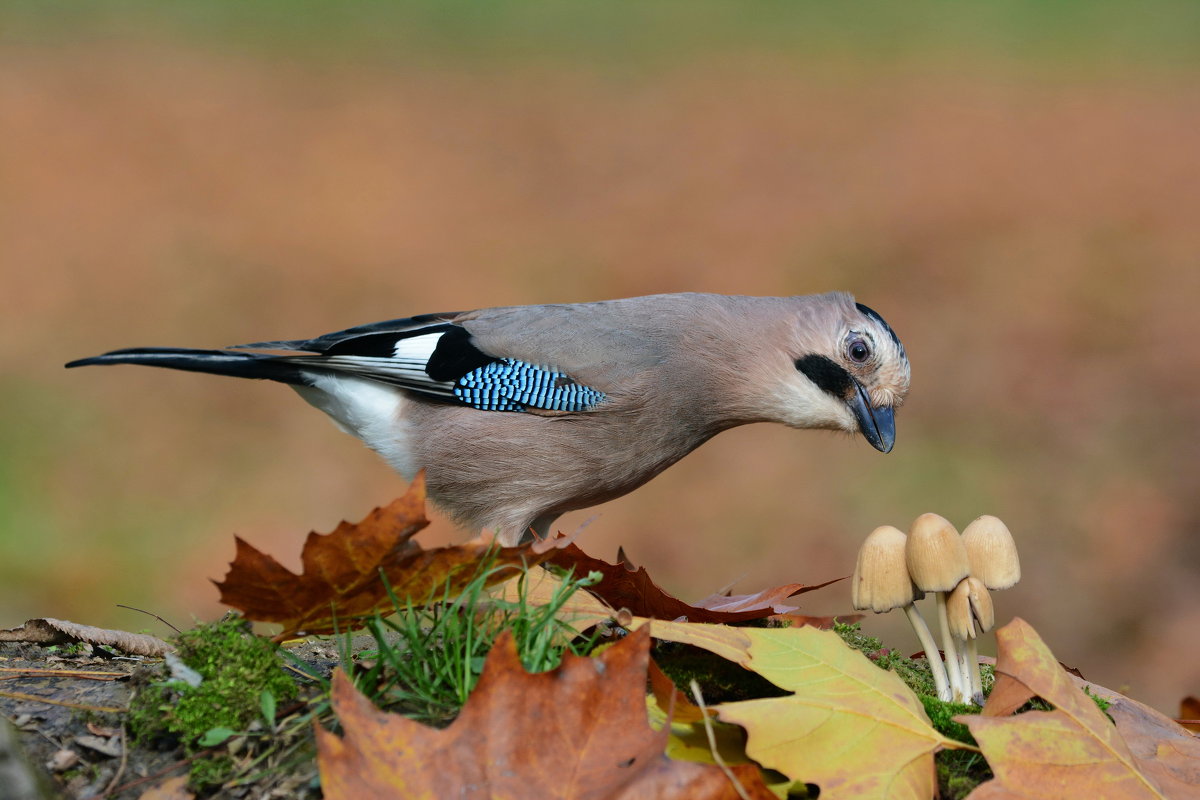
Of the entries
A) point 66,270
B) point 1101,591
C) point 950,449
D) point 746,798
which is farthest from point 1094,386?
point 66,270

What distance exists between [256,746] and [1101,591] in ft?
19.3

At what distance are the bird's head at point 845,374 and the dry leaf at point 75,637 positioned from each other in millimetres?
2412

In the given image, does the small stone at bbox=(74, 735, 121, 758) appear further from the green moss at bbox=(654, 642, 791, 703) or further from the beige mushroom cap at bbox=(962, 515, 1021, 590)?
the beige mushroom cap at bbox=(962, 515, 1021, 590)

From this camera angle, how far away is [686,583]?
7.34 metres

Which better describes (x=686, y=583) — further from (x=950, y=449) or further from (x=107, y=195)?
(x=107, y=195)

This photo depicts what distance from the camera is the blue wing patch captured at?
13.9 feet

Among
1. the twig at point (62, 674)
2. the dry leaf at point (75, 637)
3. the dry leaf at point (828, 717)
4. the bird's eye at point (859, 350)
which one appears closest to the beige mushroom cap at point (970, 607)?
the dry leaf at point (828, 717)

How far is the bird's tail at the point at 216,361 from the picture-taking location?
13.5ft

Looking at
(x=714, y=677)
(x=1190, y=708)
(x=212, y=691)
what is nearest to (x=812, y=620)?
(x=714, y=677)

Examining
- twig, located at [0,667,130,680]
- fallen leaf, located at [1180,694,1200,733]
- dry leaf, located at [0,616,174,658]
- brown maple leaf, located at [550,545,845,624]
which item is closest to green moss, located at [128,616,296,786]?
twig, located at [0,667,130,680]

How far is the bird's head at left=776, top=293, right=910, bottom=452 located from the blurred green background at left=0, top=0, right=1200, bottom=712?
2725 millimetres

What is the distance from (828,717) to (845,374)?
7.24ft

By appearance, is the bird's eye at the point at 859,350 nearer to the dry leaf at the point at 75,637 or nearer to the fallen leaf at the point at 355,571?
the fallen leaf at the point at 355,571

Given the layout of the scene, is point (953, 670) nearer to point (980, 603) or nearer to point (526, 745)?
point (980, 603)
